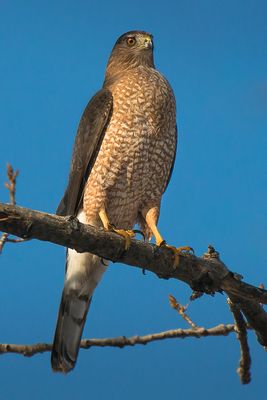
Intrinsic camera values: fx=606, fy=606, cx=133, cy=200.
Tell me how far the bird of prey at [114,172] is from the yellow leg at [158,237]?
1 cm

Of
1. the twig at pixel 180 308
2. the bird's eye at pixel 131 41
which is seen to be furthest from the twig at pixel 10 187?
the bird's eye at pixel 131 41

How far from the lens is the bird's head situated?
653 centimetres

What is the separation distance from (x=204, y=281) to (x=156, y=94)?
2.05 metres

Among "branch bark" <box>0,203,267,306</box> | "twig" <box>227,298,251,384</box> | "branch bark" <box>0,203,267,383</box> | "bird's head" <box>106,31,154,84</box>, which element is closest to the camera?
"branch bark" <box>0,203,267,306</box>

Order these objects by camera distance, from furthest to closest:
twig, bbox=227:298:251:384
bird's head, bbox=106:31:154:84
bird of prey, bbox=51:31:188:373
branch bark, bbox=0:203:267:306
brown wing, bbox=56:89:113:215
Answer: bird's head, bbox=106:31:154:84 → brown wing, bbox=56:89:113:215 → bird of prey, bbox=51:31:188:373 → twig, bbox=227:298:251:384 → branch bark, bbox=0:203:267:306

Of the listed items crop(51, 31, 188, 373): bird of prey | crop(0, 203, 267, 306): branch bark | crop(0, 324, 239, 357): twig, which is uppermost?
crop(51, 31, 188, 373): bird of prey

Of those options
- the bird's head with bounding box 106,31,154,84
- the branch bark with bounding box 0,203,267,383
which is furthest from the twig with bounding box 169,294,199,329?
the bird's head with bounding box 106,31,154,84

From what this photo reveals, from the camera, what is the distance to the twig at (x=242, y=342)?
4.63 m

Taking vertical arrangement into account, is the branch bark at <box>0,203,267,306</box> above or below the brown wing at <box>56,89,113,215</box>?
below

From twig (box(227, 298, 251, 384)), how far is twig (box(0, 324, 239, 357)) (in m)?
0.06

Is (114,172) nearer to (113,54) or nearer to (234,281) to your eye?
(234,281)

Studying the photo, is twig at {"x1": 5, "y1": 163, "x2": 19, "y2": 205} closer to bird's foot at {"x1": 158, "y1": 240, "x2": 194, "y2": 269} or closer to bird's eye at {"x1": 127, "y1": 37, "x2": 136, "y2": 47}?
bird's foot at {"x1": 158, "y1": 240, "x2": 194, "y2": 269}

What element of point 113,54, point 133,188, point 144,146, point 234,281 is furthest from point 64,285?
point 113,54

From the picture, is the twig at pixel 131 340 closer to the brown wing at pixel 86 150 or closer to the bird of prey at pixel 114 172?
the bird of prey at pixel 114 172
